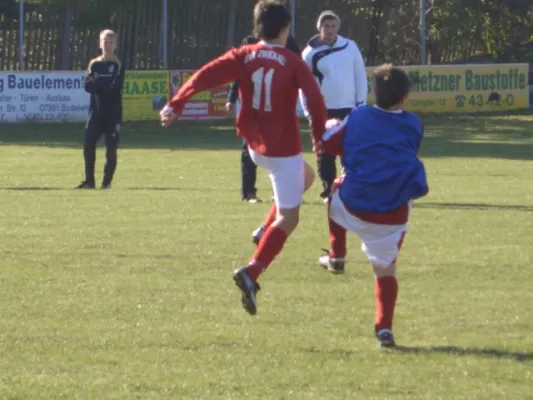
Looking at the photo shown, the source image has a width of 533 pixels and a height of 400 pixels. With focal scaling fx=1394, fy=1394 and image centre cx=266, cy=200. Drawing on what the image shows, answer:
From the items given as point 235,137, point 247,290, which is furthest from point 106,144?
point 235,137

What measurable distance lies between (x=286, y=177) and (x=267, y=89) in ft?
1.67

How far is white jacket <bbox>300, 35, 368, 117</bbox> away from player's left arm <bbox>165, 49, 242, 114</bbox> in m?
4.13

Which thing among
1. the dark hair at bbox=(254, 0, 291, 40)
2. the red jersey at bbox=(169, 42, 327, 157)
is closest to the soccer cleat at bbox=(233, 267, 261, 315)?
the red jersey at bbox=(169, 42, 327, 157)

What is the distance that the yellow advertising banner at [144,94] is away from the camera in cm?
3031

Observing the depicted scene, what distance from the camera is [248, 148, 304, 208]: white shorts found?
782 centimetres

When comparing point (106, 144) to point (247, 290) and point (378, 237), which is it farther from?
point (378, 237)

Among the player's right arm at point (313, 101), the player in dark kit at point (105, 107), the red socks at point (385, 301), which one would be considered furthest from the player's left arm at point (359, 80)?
the red socks at point (385, 301)

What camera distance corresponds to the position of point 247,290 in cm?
723

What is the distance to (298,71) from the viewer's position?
7719 millimetres

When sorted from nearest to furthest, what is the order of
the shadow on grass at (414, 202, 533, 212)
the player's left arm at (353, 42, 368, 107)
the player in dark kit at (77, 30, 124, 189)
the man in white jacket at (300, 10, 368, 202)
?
the man in white jacket at (300, 10, 368, 202)
the player's left arm at (353, 42, 368, 107)
the shadow on grass at (414, 202, 533, 212)
the player in dark kit at (77, 30, 124, 189)

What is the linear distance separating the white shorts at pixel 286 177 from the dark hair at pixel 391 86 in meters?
1.06

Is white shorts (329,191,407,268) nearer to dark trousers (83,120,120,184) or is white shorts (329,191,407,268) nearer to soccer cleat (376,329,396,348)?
soccer cleat (376,329,396,348)

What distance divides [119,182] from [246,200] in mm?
3308

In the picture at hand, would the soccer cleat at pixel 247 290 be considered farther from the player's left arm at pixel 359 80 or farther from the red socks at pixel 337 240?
Answer: the player's left arm at pixel 359 80
